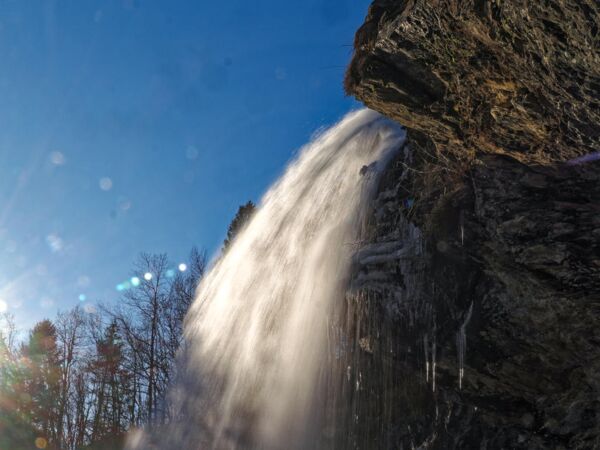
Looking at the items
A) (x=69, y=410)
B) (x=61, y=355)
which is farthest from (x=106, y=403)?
(x=61, y=355)

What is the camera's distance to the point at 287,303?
340 inches

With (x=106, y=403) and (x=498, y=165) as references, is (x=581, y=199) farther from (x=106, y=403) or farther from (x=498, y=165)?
(x=106, y=403)

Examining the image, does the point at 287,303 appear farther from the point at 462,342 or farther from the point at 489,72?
the point at 489,72

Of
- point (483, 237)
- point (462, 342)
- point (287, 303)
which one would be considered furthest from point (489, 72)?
point (287, 303)

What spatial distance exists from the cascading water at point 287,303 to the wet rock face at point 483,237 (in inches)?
34.8

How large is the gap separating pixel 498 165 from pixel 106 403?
115ft

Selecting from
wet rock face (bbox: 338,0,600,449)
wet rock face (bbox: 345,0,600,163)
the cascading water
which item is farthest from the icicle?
wet rock face (bbox: 345,0,600,163)

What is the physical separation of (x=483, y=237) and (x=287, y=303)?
408cm

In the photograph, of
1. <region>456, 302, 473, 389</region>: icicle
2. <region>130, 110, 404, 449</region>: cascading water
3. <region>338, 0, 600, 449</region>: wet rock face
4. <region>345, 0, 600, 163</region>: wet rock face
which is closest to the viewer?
<region>345, 0, 600, 163</region>: wet rock face

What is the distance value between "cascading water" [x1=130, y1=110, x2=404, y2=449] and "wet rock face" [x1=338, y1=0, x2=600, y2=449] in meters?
0.88

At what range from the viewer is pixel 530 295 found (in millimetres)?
5520

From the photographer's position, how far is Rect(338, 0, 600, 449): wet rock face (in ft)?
14.6

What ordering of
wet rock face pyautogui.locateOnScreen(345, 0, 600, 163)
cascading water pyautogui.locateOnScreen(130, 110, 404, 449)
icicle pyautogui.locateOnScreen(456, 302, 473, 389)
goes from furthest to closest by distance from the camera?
cascading water pyautogui.locateOnScreen(130, 110, 404, 449) → icicle pyautogui.locateOnScreen(456, 302, 473, 389) → wet rock face pyautogui.locateOnScreen(345, 0, 600, 163)

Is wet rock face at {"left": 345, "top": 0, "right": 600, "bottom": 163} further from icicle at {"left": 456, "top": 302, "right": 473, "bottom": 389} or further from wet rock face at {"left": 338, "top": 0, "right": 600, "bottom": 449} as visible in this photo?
icicle at {"left": 456, "top": 302, "right": 473, "bottom": 389}
